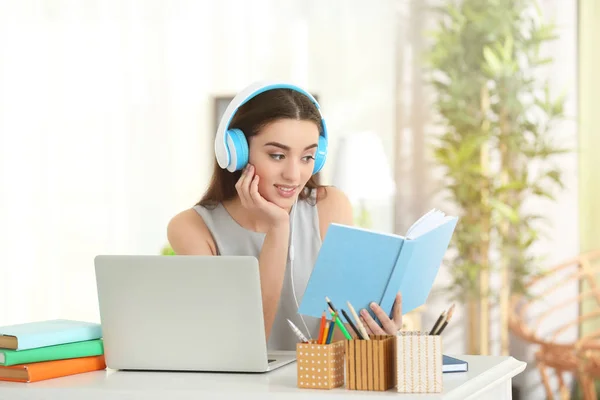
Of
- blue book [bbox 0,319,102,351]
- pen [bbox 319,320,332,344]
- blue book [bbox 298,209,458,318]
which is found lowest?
blue book [bbox 0,319,102,351]

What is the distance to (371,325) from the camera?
5.06ft

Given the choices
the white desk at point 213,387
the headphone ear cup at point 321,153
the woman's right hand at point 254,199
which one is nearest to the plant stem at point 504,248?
the headphone ear cup at point 321,153

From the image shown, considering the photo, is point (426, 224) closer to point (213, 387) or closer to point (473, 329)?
point (213, 387)

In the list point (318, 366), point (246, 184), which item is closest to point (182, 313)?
point (318, 366)

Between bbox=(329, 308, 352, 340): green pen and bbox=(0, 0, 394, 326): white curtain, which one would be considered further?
bbox=(0, 0, 394, 326): white curtain

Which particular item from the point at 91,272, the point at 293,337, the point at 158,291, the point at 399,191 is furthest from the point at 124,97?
the point at 158,291

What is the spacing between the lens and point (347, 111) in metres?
5.11

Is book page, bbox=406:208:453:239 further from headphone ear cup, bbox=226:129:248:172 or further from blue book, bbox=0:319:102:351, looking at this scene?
blue book, bbox=0:319:102:351

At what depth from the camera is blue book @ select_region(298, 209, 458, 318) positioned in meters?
1.53

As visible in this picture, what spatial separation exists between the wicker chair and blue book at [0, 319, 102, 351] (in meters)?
2.98

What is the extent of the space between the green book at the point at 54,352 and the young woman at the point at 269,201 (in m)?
0.38

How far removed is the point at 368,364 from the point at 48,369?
1.93 ft

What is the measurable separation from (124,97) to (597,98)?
2491 mm

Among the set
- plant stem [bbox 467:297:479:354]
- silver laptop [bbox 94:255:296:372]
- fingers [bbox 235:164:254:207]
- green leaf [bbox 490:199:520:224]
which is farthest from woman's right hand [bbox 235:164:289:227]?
plant stem [bbox 467:297:479:354]
